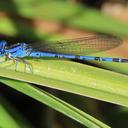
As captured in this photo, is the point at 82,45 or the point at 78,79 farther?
the point at 82,45

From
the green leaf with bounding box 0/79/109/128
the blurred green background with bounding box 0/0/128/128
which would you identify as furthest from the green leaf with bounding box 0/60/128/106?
the blurred green background with bounding box 0/0/128/128

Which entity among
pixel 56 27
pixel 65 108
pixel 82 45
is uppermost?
pixel 56 27

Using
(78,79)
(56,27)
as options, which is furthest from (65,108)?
(56,27)

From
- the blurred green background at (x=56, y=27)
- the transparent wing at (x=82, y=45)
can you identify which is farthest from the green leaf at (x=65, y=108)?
the transparent wing at (x=82, y=45)

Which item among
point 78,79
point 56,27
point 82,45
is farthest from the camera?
point 56,27

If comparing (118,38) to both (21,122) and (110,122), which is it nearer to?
(110,122)

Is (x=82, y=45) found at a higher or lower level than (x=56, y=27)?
lower

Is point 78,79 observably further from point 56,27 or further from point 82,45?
point 56,27

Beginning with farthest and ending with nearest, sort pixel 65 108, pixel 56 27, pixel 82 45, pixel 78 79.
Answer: pixel 56 27 → pixel 82 45 → pixel 78 79 → pixel 65 108

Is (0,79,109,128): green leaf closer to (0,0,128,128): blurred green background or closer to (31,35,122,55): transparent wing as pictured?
(0,0,128,128): blurred green background
